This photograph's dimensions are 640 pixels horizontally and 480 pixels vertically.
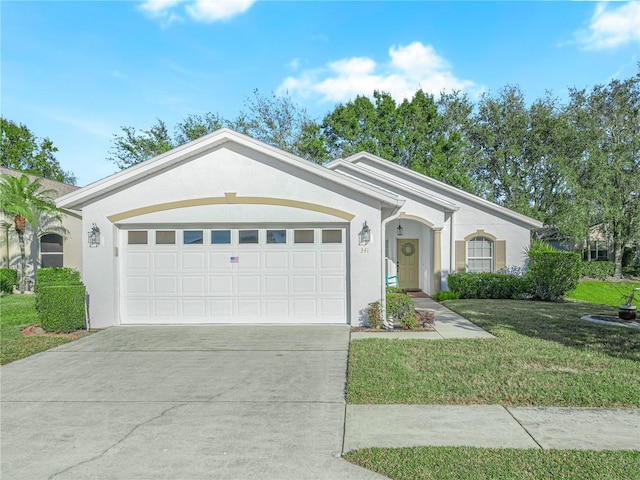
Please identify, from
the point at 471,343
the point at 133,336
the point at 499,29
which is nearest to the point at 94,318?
the point at 133,336

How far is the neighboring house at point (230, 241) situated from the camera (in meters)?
10.1

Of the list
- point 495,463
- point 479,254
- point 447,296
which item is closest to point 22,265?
point 447,296

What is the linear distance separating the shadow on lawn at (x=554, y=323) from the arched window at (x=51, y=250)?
17.1 metres

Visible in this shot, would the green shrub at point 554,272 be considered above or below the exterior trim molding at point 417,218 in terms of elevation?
below

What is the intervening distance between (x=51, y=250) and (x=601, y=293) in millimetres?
25848

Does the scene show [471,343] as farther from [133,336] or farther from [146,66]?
[146,66]

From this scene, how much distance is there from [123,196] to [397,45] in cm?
1337

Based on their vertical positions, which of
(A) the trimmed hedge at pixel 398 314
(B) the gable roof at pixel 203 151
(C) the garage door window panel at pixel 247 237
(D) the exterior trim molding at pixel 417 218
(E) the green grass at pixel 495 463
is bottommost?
(E) the green grass at pixel 495 463

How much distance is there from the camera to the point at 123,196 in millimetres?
10312

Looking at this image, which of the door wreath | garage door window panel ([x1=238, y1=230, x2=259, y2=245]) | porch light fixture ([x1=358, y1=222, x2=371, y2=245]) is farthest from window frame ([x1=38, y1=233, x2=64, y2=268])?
the door wreath

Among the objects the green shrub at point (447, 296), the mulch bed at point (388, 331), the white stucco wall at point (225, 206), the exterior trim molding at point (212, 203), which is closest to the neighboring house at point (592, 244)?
the green shrub at point (447, 296)

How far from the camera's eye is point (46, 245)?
Result: 18.4 metres

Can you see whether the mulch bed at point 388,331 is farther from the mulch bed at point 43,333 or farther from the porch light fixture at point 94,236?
the porch light fixture at point 94,236

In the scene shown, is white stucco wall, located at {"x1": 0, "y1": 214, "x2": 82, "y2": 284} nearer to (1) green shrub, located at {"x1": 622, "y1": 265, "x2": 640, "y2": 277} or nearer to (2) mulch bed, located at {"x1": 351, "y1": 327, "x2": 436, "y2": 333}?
(2) mulch bed, located at {"x1": 351, "y1": 327, "x2": 436, "y2": 333}
